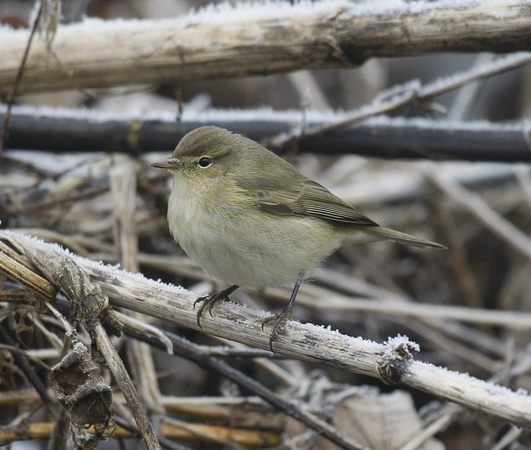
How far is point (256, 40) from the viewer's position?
3.65 m

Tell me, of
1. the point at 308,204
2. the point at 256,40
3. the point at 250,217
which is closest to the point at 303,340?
the point at 250,217

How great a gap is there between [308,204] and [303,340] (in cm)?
117

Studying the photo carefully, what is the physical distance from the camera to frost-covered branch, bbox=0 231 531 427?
6.99 feet

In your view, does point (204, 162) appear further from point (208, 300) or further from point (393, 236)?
point (393, 236)

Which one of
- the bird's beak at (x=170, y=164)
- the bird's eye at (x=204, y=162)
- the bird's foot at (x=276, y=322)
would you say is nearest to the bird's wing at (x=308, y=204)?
the bird's eye at (x=204, y=162)

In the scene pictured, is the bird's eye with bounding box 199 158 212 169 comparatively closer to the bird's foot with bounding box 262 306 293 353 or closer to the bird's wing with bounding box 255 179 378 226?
the bird's wing with bounding box 255 179 378 226

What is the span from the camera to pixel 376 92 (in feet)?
24.0

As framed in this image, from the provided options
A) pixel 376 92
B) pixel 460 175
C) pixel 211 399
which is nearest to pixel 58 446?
pixel 211 399

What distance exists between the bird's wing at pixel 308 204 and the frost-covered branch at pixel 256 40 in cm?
72

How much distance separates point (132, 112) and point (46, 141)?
603 mm

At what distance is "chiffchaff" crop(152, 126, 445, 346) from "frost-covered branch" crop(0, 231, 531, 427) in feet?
0.52

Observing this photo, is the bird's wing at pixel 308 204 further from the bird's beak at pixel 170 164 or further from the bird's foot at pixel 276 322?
the bird's foot at pixel 276 322

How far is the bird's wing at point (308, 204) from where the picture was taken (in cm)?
338

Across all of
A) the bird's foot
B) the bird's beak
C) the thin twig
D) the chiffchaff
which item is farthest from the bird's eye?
the thin twig
